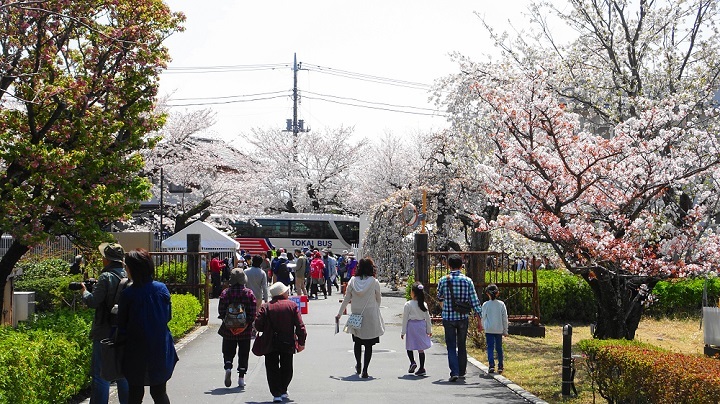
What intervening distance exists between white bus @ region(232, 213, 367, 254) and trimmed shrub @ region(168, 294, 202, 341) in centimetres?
3100

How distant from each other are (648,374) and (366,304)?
4.42 metres

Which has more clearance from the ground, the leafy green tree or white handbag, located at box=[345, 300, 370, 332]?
the leafy green tree

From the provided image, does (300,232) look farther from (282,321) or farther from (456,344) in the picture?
(282,321)

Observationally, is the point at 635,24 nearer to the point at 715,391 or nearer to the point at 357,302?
the point at 357,302

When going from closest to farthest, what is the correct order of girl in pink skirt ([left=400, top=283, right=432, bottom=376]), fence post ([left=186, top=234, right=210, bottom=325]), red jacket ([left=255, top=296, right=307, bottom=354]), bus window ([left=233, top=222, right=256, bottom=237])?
red jacket ([left=255, top=296, right=307, bottom=354]) → girl in pink skirt ([left=400, top=283, right=432, bottom=376]) → fence post ([left=186, top=234, right=210, bottom=325]) → bus window ([left=233, top=222, right=256, bottom=237])

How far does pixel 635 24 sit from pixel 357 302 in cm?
834

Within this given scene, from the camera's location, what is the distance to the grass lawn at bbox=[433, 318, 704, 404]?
36.7ft

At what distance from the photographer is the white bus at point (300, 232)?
4997 cm

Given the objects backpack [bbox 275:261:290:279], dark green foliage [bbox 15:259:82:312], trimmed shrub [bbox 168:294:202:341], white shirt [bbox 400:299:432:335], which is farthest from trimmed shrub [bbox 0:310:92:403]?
backpack [bbox 275:261:290:279]

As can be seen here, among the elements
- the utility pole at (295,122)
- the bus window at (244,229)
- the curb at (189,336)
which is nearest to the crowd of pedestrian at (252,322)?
the curb at (189,336)

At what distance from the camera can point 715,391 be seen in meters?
7.03

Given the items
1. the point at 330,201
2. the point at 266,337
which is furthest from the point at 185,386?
the point at 330,201

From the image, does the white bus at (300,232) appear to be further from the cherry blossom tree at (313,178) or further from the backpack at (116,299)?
the backpack at (116,299)

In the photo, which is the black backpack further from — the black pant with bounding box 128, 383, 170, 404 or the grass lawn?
the grass lawn
